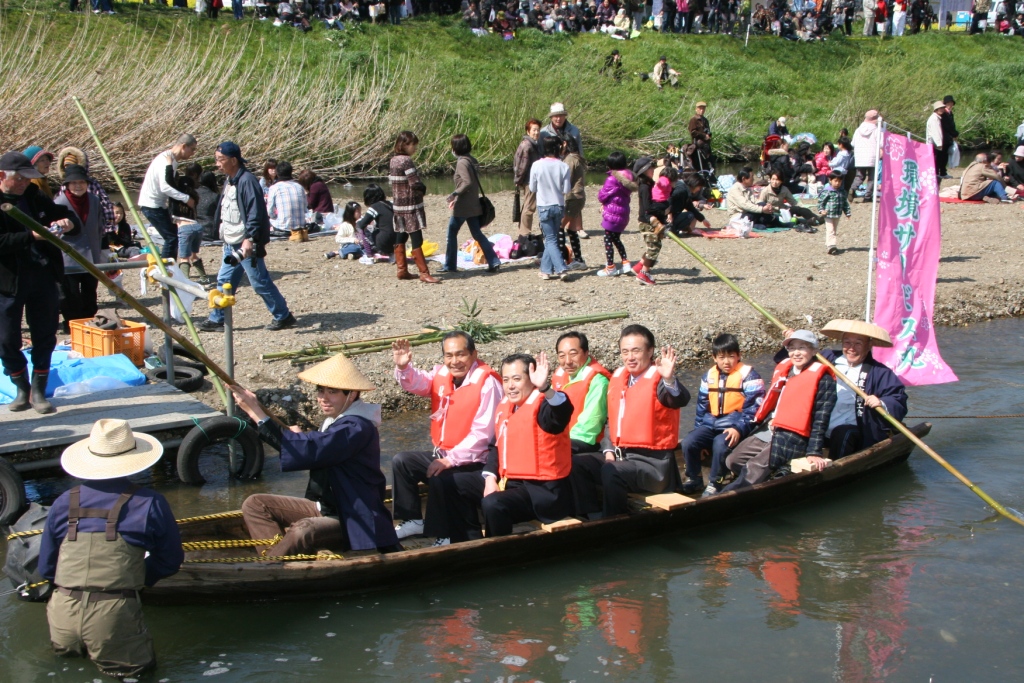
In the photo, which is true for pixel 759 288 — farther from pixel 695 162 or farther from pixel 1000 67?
pixel 1000 67

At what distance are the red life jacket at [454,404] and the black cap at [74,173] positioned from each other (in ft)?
15.6

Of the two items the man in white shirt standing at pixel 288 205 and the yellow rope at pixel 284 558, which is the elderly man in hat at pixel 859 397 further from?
the man in white shirt standing at pixel 288 205

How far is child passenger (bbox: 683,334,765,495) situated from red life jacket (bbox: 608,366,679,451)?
0.72 meters

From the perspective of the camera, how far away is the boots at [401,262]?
13.3 meters

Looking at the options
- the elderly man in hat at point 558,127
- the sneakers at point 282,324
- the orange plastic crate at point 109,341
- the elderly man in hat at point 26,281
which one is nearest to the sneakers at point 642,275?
the elderly man in hat at point 558,127

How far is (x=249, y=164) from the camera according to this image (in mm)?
23891

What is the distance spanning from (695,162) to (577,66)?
12496mm

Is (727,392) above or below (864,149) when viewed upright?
below

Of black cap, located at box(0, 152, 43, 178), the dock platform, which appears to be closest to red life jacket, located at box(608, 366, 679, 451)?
the dock platform

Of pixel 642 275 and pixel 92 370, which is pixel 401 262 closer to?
pixel 642 275

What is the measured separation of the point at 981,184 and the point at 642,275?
421 inches

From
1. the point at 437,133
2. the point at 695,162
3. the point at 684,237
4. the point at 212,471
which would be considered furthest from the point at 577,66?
the point at 212,471

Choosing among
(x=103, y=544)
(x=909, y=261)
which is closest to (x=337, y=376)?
(x=103, y=544)

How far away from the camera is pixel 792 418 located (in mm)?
7977
